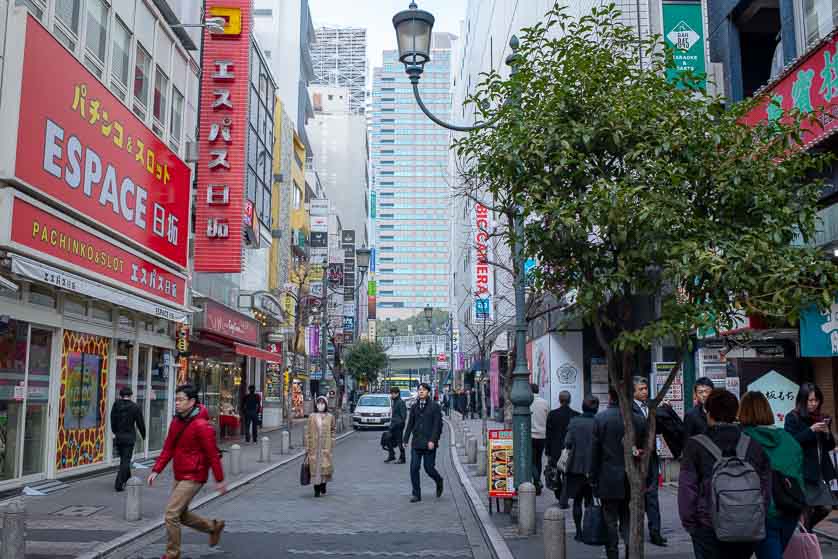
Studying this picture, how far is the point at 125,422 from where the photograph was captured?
14641mm

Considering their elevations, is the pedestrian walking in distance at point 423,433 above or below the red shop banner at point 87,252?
below

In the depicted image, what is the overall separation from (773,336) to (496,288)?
131 ft

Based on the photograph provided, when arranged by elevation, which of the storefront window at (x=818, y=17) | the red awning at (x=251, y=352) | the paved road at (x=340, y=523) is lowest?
the paved road at (x=340, y=523)

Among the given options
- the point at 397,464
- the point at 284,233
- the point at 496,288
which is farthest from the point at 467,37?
the point at 397,464

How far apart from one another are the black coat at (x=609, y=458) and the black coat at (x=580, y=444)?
6.93ft

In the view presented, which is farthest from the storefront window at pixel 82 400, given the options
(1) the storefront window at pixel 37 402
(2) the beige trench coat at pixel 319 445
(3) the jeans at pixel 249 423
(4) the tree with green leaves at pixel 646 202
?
(4) the tree with green leaves at pixel 646 202

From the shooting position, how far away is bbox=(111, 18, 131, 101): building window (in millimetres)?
18156

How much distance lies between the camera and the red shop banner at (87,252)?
43.4ft

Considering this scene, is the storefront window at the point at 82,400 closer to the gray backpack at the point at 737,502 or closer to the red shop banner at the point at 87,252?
the red shop banner at the point at 87,252

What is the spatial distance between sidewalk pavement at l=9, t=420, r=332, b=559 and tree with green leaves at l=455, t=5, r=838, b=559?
6.34 m

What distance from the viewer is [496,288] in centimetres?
5344

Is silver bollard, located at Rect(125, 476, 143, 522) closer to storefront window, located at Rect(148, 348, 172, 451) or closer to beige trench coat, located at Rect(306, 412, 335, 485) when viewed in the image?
beige trench coat, located at Rect(306, 412, 335, 485)

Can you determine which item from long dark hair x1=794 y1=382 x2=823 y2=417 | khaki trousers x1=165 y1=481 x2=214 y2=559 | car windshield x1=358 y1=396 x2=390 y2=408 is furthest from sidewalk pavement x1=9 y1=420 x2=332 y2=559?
car windshield x1=358 y1=396 x2=390 y2=408

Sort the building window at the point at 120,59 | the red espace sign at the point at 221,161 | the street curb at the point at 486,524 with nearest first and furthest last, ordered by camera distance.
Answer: the street curb at the point at 486,524
the building window at the point at 120,59
the red espace sign at the point at 221,161
